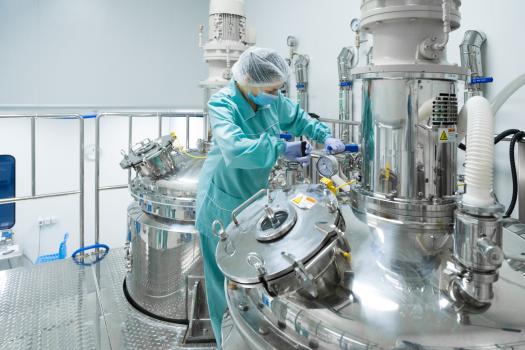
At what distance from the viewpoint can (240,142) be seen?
117cm

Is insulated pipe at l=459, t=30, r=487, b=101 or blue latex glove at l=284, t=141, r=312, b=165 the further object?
insulated pipe at l=459, t=30, r=487, b=101

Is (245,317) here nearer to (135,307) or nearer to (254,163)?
(254,163)

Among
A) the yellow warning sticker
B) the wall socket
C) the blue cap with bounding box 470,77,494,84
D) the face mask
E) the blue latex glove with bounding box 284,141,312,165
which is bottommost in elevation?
the wall socket

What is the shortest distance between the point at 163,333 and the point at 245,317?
47.3 inches

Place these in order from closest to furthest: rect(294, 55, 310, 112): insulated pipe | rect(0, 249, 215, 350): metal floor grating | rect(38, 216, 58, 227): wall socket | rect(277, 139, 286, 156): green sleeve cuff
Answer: rect(277, 139, 286, 156): green sleeve cuff, rect(0, 249, 215, 350): metal floor grating, rect(294, 55, 310, 112): insulated pipe, rect(38, 216, 58, 227): wall socket

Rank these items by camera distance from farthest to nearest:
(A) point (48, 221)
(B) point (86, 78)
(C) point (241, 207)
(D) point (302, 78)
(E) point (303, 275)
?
(A) point (48, 221) < (B) point (86, 78) < (D) point (302, 78) < (C) point (241, 207) < (E) point (303, 275)

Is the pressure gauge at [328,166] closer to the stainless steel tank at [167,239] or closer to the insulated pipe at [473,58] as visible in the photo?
the stainless steel tank at [167,239]

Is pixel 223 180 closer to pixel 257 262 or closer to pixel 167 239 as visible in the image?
pixel 167 239

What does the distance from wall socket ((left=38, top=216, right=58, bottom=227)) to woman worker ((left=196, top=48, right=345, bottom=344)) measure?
9.49 feet

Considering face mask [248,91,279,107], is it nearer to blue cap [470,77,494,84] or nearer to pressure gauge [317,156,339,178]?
pressure gauge [317,156,339,178]

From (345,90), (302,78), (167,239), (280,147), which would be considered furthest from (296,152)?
(302,78)

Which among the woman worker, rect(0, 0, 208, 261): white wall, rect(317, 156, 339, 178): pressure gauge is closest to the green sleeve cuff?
the woman worker

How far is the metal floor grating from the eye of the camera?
1.65 m

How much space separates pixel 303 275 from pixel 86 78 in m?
3.39
